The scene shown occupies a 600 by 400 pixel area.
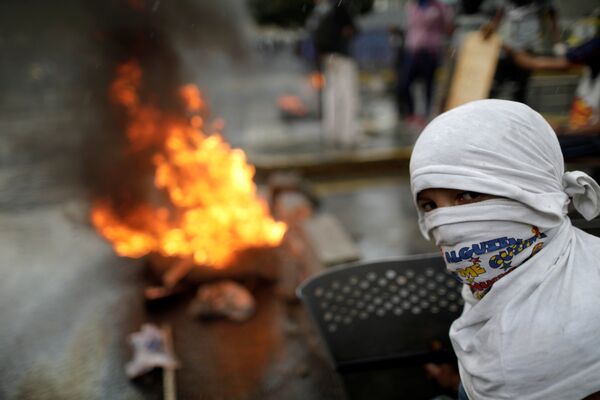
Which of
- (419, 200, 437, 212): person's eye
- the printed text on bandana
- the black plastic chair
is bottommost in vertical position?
the black plastic chair

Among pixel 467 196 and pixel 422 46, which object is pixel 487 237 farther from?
pixel 422 46

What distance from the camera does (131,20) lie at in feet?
13.1

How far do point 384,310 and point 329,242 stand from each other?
1.67 metres

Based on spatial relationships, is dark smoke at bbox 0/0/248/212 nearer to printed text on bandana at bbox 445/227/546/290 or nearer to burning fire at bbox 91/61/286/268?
burning fire at bbox 91/61/286/268

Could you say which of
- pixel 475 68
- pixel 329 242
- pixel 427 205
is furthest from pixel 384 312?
pixel 475 68

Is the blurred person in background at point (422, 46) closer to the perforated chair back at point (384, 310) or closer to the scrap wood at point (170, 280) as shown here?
the scrap wood at point (170, 280)

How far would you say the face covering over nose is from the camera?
1232 millimetres

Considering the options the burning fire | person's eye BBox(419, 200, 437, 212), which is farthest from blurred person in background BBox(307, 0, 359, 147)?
person's eye BBox(419, 200, 437, 212)

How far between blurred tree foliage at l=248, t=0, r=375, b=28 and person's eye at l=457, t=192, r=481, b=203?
4.01 meters

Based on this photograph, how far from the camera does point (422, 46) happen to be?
23.1ft

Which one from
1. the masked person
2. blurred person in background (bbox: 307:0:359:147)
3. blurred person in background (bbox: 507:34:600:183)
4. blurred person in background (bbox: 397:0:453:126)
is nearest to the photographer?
the masked person

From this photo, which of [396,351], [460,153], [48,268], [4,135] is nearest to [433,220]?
[460,153]

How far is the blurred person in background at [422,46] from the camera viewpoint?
6586 mm

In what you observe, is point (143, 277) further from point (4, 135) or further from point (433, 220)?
point (4, 135)
